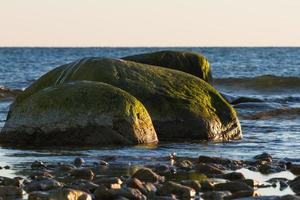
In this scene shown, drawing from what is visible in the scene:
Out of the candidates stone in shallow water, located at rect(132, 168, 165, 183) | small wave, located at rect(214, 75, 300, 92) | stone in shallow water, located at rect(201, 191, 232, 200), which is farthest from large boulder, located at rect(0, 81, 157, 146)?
small wave, located at rect(214, 75, 300, 92)

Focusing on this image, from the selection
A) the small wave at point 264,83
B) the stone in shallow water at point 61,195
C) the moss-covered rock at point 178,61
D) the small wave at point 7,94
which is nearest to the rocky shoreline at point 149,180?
the stone in shallow water at point 61,195

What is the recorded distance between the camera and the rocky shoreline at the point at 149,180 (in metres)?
8.20

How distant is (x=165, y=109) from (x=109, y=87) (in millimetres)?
1320

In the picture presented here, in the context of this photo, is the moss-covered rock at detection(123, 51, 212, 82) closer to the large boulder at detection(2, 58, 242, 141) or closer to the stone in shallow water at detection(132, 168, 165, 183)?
the large boulder at detection(2, 58, 242, 141)

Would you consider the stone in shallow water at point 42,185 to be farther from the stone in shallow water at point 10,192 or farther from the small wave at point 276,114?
the small wave at point 276,114

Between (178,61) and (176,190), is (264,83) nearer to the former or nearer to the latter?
(178,61)

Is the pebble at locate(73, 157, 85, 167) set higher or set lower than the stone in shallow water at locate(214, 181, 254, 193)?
lower

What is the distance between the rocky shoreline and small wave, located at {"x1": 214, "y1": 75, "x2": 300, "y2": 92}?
25.6m

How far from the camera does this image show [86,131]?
42.6 ft

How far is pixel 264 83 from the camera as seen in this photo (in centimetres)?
3772

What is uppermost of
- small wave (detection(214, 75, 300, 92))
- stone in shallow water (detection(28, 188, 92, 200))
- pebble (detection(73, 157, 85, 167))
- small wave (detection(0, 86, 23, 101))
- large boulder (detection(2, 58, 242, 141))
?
large boulder (detection(2, 58, 242, 141))

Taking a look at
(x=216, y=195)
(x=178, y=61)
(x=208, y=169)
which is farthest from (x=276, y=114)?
(x=216, y=195)

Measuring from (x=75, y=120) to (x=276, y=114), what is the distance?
8827 millimetres

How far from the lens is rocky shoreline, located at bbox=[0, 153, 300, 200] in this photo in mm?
8203
